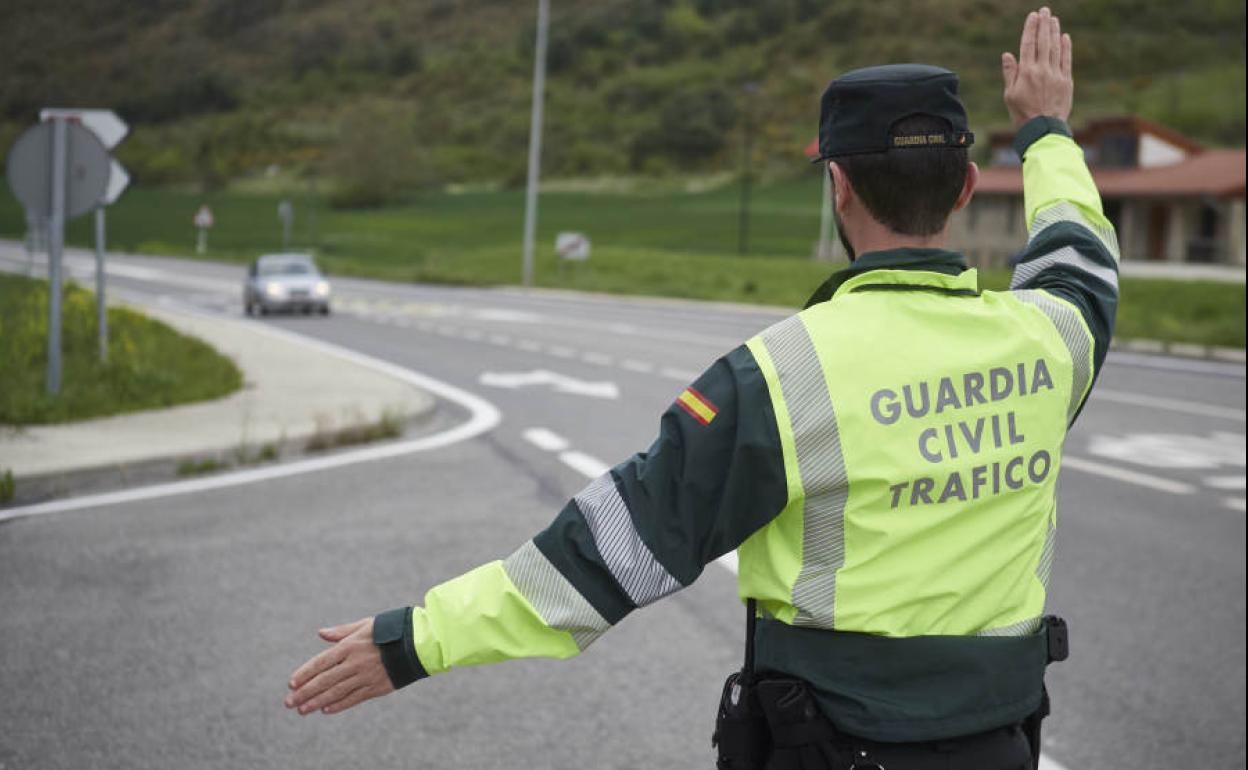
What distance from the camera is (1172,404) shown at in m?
16.1

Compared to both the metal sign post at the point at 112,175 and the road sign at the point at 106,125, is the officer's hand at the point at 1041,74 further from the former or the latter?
the road sign at the point at 106,125

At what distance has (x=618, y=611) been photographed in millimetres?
2281

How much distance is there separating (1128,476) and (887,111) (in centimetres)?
924

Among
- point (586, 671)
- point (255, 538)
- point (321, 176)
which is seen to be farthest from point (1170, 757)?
point (321, 176)

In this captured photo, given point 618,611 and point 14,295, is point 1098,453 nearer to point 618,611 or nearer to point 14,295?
point 618,611

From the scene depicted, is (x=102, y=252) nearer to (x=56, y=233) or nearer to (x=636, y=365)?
(x=56, y=233)

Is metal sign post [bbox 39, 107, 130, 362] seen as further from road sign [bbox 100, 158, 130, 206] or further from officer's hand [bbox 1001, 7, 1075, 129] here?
officer's hand [bbox 1001, 7, 1075, 129]

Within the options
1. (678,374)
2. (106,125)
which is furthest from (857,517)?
(678,374)

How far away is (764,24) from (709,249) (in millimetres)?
114080

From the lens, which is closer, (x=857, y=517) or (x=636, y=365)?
(x=857, y=517)

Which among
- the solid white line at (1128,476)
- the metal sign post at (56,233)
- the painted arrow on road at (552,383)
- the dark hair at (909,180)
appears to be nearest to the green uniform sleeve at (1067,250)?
the dark hair at (909,180)

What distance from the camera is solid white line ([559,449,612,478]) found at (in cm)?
1024

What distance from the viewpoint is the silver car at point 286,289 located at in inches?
1205

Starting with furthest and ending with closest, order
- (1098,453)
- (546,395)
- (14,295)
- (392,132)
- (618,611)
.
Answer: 1. (392,132)
2. (14,295)
3. (546,395)
4. (1098,453)
5. (618,611)
